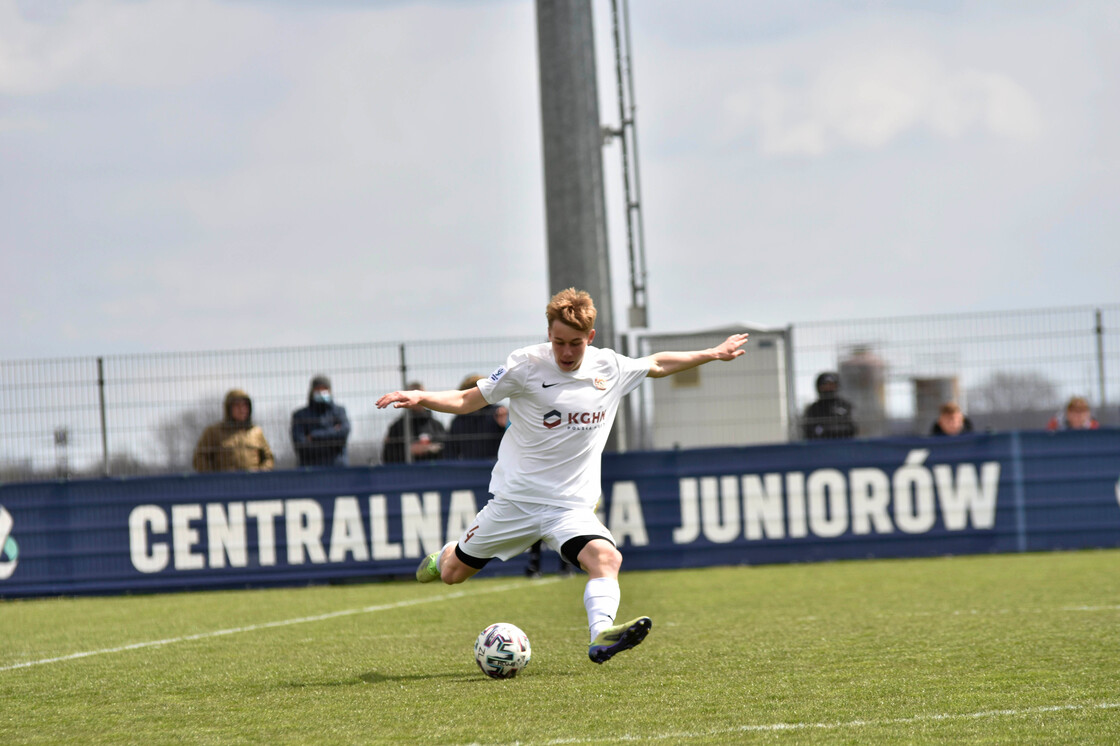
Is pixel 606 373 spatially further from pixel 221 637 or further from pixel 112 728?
pixel 221 637

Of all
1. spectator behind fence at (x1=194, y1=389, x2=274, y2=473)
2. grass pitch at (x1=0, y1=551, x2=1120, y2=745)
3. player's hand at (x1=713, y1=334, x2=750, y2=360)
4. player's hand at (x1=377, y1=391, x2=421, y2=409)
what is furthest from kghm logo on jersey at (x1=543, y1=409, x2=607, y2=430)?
spectator behind fence at (x1=194, y1=389, x2=274, y2=473)

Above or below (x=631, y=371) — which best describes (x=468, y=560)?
below

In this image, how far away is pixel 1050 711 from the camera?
4.78 m

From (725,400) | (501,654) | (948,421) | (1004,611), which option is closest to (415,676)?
(501,654)

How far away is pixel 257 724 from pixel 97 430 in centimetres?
929

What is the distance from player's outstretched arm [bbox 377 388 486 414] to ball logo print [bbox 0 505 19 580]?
30.2ft

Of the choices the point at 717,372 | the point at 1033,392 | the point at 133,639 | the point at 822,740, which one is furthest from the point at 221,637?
the point at 1033,392

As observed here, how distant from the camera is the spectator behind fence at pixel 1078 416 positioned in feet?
47.4

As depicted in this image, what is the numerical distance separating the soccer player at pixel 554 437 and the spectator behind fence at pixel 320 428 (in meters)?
7.12

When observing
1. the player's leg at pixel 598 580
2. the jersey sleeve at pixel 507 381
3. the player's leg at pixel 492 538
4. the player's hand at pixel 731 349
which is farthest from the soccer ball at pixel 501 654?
the player's hand at pixel 731 349

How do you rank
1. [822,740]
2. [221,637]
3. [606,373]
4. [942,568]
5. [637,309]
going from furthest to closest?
[637,309] < [942,568] < [221,637] < [606,373] < [822,740]

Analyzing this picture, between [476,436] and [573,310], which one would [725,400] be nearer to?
[476,436]

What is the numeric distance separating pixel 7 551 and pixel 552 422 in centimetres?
970

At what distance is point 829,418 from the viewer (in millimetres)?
14242
